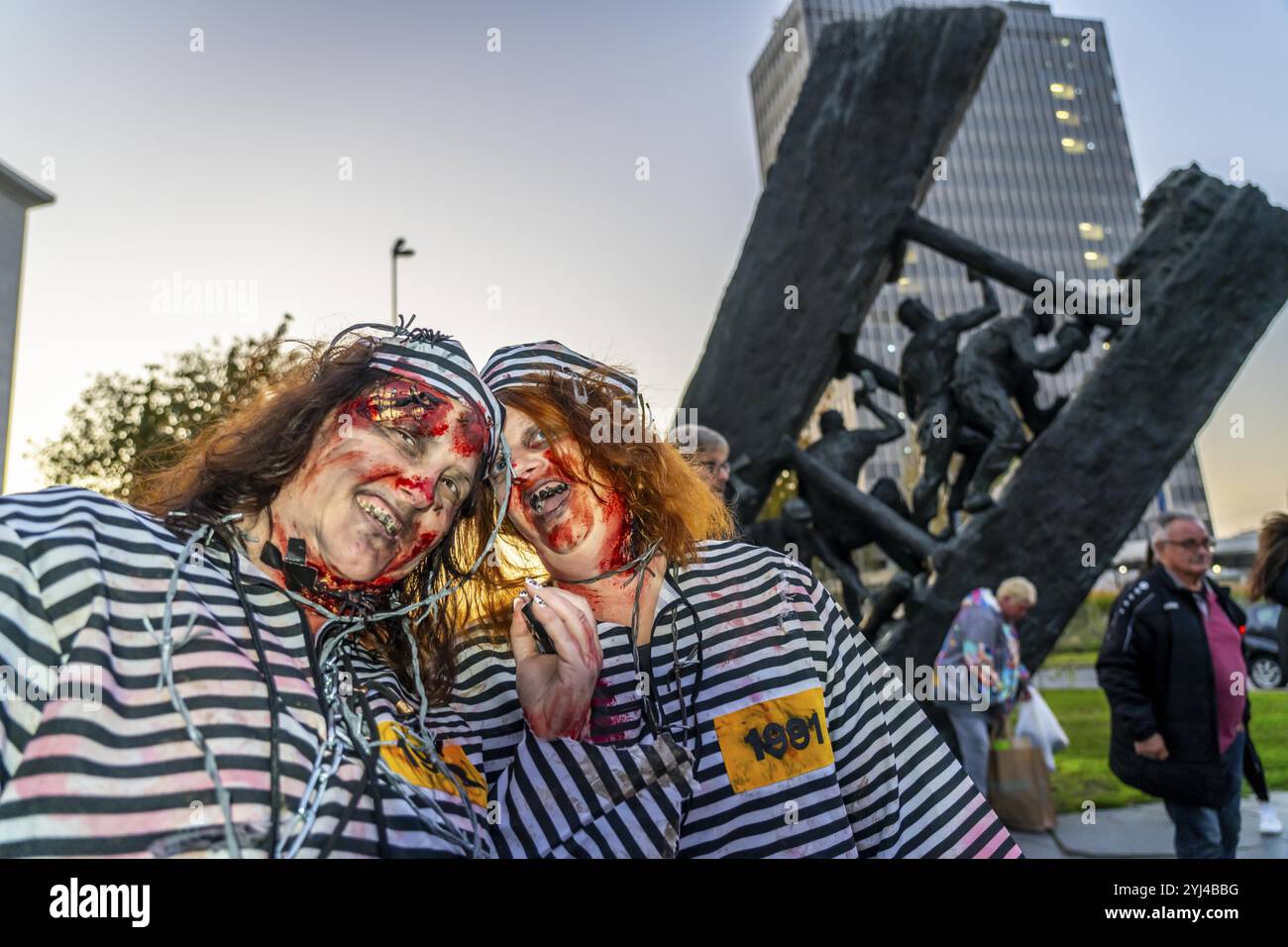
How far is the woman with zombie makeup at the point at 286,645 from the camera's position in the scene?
3.32 ft

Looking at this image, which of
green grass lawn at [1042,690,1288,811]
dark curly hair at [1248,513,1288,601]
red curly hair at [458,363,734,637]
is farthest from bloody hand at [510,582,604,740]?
green grass lawn at [1042,690,1288,811]

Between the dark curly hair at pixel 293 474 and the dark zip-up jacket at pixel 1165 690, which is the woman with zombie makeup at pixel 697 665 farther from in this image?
the dark zip-up jacket at pixel 1165 690

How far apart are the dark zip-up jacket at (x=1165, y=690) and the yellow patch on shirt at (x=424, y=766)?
3.01 metres

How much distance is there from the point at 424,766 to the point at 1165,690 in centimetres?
320

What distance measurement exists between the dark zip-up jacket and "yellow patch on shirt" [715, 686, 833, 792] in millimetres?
2564

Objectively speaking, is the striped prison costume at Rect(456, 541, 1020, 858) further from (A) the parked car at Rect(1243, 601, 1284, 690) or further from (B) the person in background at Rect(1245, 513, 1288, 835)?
(A) the parked car at Rect(1243, 601, 1284, 690)

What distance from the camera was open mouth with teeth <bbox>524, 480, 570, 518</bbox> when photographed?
1.49 m

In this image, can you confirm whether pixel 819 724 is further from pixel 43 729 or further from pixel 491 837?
pixel 43 729

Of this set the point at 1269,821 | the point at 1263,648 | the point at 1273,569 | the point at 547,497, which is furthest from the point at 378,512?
the point at 1263,648

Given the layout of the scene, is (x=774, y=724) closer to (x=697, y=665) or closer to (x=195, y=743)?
(x=697, y=665)

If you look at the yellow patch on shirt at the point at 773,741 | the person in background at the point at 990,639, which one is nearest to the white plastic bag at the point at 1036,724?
the person in background at the point at 990,639

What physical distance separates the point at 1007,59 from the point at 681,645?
50870mm
